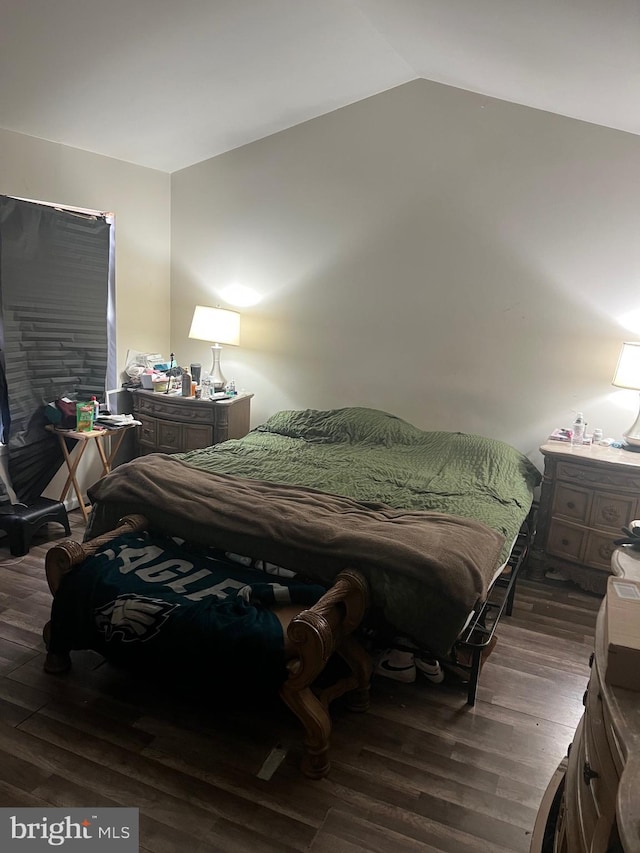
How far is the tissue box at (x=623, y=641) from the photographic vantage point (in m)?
1.00

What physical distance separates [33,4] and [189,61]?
0.87 meters

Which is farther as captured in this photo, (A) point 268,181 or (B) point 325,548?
(A) point 268,181

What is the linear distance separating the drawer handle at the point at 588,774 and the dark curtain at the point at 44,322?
127 inches

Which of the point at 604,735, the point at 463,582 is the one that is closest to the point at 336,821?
the point at 463,582

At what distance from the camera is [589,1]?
6.10ft

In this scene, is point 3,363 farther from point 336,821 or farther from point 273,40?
point 336,821

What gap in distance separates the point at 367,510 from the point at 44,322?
229 cm

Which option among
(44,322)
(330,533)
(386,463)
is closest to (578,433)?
(386,463)

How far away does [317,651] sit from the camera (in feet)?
5.93

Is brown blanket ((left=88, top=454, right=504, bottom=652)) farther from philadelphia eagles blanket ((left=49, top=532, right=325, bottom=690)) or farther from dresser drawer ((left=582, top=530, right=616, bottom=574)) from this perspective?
dresser drawer ((left=582, top=530, right=616, bottom=574))

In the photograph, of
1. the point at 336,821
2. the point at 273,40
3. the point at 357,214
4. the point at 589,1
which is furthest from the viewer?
the point at 357,214

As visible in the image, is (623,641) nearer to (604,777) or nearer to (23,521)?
(604,777)

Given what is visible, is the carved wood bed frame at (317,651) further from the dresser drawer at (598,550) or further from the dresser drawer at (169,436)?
the dresser drawer at (169,436)

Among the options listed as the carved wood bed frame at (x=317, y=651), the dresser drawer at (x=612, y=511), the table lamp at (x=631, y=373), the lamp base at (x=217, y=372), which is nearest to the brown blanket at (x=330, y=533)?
the carved wood bed frame at (x=317, y=651)
